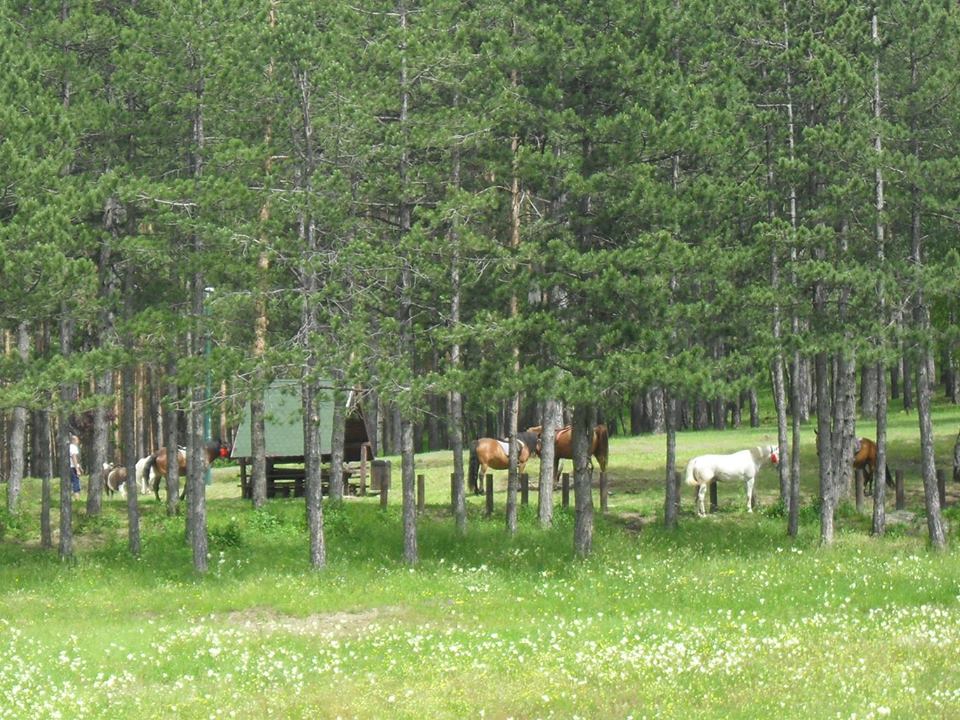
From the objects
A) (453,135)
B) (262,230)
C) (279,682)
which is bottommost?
(279,682)

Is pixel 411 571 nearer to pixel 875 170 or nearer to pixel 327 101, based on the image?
pixel 327 101

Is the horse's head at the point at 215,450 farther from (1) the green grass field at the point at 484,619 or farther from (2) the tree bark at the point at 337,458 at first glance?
(2) the tree bark at the point at 337,458

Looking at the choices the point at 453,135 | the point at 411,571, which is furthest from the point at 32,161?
the point at 411,571

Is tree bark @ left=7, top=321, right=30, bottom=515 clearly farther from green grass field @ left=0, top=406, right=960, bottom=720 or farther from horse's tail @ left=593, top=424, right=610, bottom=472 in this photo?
horse's tail @ left=593, top=424, right=610, bottom=472

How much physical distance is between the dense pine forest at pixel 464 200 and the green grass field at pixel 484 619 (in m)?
1.73

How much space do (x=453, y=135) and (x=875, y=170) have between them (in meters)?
9.36

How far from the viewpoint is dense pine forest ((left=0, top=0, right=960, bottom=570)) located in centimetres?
2998

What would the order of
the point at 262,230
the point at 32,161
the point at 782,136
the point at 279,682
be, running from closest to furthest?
the point at 279,682 → the point at 32,161 → the point at 262,230 → the point at 782,136

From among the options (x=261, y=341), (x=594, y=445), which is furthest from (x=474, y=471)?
(x=261, y=341)

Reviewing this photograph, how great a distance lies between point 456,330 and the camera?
30.3 m

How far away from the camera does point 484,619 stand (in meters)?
25.3

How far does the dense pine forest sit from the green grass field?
5.68ft

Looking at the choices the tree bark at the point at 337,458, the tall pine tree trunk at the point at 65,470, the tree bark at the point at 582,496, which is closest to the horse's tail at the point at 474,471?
the tree bark at the point at 337,458

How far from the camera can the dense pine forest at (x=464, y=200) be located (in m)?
30.0
